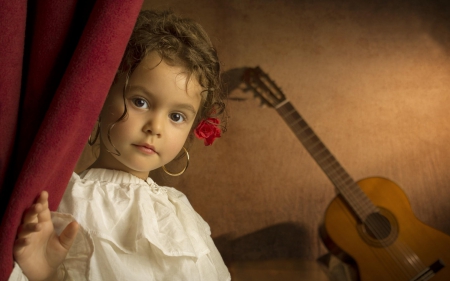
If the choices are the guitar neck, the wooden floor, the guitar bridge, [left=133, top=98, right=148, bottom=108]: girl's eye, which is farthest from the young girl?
the guitar bridge

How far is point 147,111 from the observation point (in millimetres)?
618

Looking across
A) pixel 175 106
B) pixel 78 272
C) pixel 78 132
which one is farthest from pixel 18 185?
pixel 175 106

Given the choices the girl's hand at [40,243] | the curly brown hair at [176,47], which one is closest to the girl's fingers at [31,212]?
the girl's hand at [40,243]

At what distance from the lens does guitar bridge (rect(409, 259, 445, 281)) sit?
1.02m

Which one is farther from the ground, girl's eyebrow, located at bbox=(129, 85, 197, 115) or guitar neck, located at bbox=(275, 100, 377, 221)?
girl's eyebrow, located at bbox=(129, 85, 197, 115)

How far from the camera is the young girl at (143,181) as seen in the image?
53cm

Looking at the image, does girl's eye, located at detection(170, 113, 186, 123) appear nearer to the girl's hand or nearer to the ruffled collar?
the ruffled collar

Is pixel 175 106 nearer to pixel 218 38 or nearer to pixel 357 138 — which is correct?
pixel 218 38

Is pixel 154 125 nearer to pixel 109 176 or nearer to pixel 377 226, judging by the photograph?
pixel 109 176

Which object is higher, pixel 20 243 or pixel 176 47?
pixel 176 47

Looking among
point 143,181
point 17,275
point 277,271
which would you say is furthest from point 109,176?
point 277,271

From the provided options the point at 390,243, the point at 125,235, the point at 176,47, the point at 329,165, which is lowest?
the point at 390,243

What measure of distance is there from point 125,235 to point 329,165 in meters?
0.74

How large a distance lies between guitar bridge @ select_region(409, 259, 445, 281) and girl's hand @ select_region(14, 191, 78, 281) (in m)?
0.96
